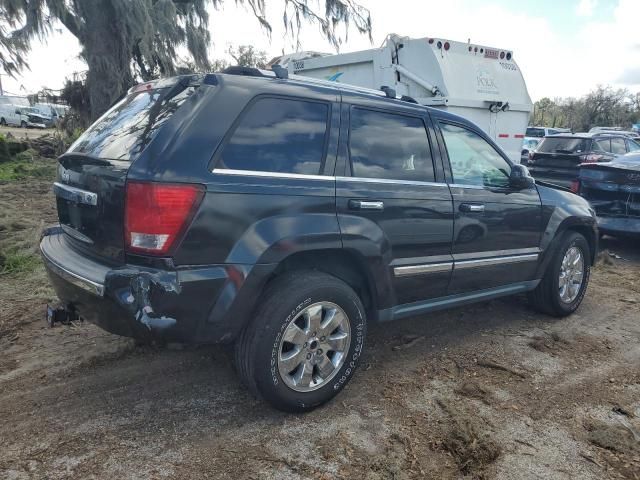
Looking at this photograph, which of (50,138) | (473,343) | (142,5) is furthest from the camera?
(50,138)

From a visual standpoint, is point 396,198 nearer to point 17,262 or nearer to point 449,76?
point 17,262

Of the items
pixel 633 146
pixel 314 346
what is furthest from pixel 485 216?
pixel 633 146

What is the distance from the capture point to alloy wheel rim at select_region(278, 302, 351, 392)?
10.1ft

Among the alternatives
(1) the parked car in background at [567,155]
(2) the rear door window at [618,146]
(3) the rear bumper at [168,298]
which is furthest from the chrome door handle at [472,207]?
(2) the rear door window at [618,146]

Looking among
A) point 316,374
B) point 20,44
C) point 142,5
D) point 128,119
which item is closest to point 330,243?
point 316,374

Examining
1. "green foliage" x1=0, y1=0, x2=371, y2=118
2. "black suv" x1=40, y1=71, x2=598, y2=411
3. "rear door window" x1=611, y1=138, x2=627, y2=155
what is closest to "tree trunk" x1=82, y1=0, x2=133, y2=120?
"green foliage" x1=0, y1=0, x2=371, y2=118

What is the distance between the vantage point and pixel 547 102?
65438mm

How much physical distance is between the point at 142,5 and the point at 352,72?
4136 millimetres

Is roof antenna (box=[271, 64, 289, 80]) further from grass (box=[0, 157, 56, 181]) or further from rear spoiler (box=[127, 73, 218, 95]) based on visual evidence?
grass (box=[0, 157, 56, 181])

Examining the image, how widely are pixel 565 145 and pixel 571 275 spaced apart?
687 cm

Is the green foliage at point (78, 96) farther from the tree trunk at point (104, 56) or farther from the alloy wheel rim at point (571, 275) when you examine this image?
the alloy wheel rim at point (571, 275)

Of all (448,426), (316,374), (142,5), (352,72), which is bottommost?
(448,426)

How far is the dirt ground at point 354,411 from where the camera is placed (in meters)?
2.74

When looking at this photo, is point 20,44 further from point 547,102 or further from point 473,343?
point 547,102
